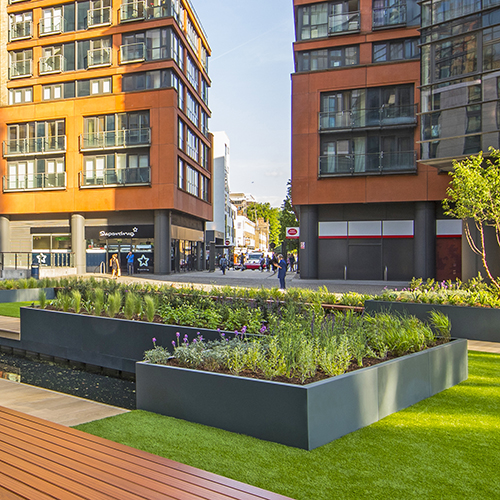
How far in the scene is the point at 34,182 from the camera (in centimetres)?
3791

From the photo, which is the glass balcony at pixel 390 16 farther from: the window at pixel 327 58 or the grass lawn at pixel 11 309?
the grass lawn at pixel 11 309

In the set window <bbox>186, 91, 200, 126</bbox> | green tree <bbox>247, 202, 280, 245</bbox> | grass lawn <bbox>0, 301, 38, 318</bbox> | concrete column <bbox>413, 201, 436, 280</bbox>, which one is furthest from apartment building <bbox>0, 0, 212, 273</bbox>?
green tree <bbox>247, 202, 280, 245</bbox>

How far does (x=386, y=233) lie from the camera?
99.1ft

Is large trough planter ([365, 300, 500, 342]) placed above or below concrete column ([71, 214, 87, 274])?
below

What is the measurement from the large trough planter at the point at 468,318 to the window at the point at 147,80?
2934cm

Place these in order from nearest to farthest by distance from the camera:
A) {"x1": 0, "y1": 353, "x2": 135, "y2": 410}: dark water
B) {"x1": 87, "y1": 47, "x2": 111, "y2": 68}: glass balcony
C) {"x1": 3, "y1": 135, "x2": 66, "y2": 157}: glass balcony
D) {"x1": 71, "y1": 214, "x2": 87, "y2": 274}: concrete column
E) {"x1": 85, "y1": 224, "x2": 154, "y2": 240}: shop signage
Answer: {"x1": 0, "y1": 353, "x2": 135, "y2": 410}: dark water, {"x1": 87, "y1": 47, "x2": 111, "y2": 68}: glass balcony, {"x1": 85, "y1": 224, "x2": 154, "y2": 240}: shop signage, {"x1": 71, "y1": 214, "x2": 87, "y2": 274}: concrete column, {"x1": 3, "y1": 135, "x2": 66, "y2": 157}: glass balcony

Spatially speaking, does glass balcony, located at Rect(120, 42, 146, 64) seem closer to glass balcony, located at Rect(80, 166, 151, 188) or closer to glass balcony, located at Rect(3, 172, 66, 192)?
glass balcony, located at Rect(80, 166, 151, 188)

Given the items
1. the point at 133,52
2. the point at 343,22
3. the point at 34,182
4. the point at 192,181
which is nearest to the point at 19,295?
the point at 34,182

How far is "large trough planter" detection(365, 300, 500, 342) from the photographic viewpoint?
10.0 metres

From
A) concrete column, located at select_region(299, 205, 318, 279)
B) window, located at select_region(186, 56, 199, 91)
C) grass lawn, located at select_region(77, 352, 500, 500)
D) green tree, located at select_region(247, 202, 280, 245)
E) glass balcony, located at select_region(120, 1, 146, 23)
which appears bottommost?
grass lawn, located at select_region(77, 352, 500, 500)

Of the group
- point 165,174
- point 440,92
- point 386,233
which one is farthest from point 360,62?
point 165,174

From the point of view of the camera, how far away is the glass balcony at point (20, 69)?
3878 cm

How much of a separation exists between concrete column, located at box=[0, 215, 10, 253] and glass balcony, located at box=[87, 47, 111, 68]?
591 inches

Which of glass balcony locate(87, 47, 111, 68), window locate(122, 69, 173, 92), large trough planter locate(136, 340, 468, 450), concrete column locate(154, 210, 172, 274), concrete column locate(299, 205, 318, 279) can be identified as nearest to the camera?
large trough planter locate(136, 340, 468, 450)
